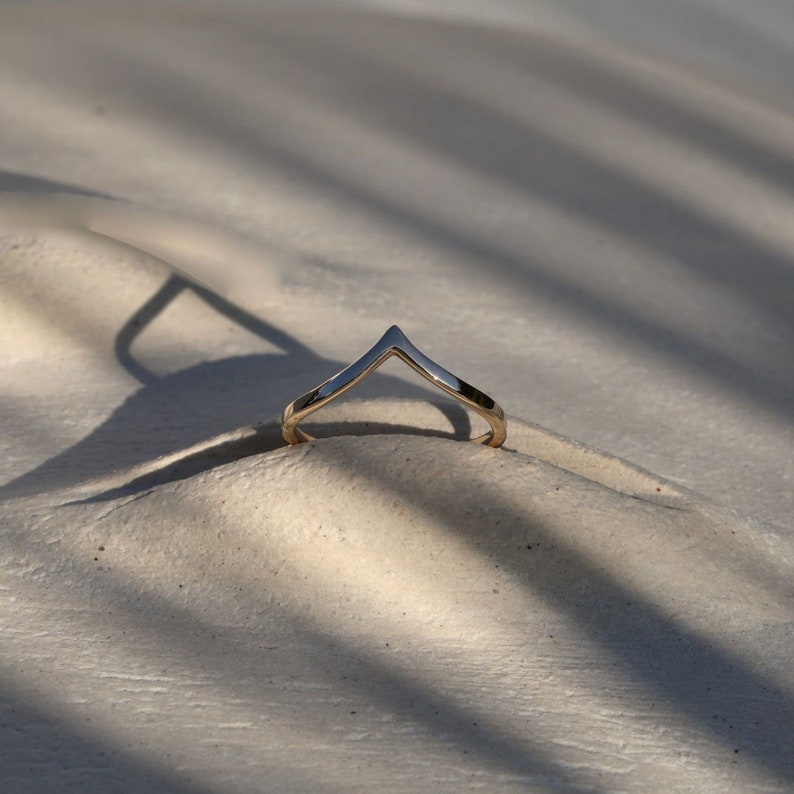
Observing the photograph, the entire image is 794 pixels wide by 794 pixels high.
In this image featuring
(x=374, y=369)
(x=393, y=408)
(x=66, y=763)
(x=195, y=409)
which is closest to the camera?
(x=66, y=763)

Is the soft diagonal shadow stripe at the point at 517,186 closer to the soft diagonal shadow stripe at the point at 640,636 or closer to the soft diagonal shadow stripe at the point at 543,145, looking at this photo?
the soft diagonal shadow stripe at the point at 543,145

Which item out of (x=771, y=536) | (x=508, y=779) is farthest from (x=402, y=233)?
(x=508, y=779)

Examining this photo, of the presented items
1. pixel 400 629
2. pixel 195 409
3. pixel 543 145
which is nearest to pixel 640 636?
pixel 400 629

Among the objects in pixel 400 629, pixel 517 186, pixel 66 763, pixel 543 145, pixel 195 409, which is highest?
pixel 543 145

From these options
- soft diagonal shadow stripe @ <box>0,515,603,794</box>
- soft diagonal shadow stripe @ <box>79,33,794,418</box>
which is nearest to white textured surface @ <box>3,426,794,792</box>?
soft diagonal shadow stripe @ <box>0,515,603,794</box>

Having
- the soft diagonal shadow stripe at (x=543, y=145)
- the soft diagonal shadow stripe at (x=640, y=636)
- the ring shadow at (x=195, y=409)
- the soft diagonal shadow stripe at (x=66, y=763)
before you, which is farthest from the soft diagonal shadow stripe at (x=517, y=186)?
the soft diagonal shadow stripe at (x=66, y=763)

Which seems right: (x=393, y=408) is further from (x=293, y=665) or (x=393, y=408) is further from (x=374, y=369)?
(x=293, y=665)

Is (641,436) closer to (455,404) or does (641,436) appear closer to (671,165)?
(455,404)
